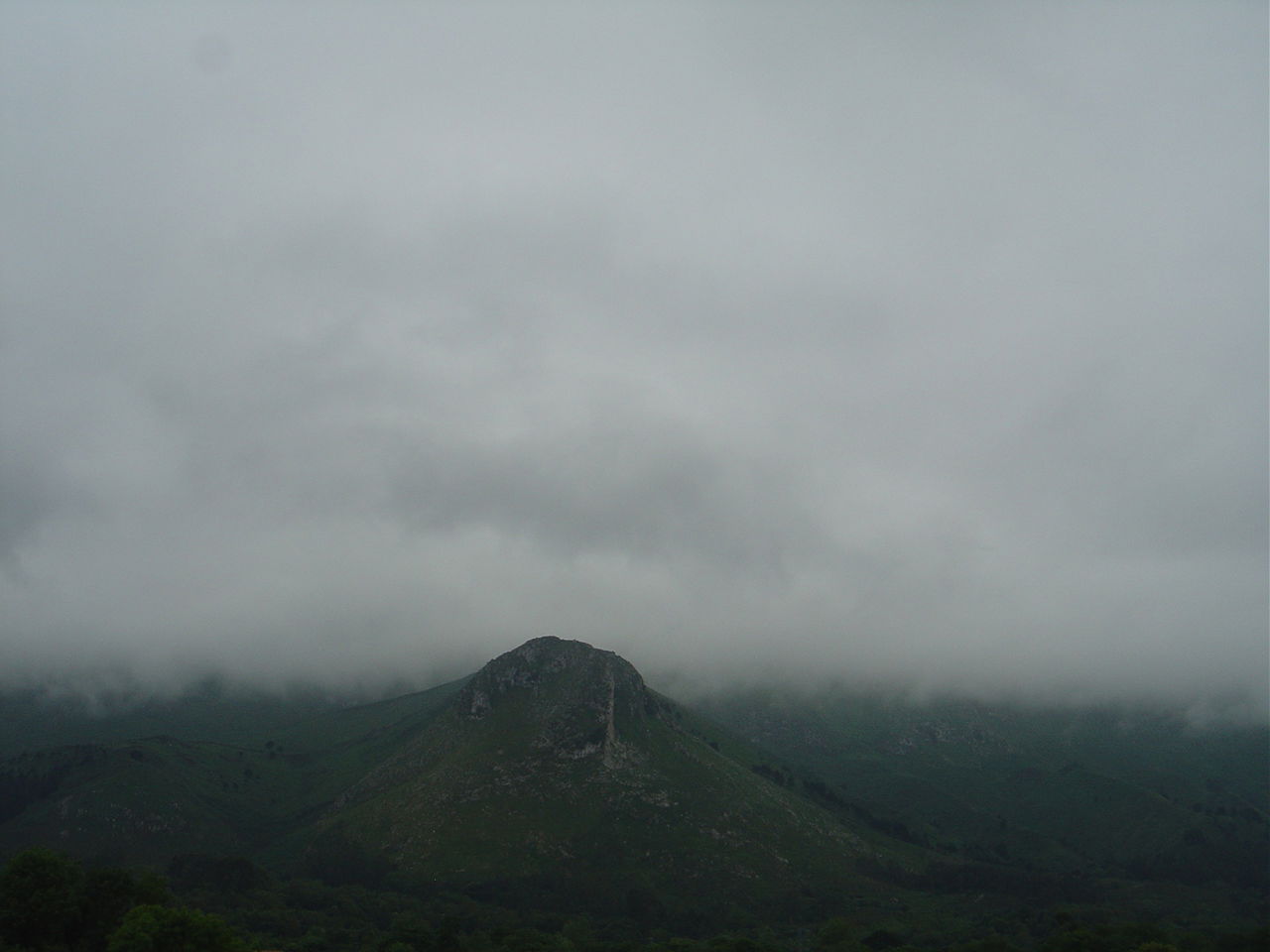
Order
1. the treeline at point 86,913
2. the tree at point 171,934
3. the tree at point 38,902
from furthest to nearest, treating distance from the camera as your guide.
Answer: the tree at point 38,902
the treeline at point 86,913
the tree at point 171,934

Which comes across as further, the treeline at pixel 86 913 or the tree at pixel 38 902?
the tree at pixel 38 902

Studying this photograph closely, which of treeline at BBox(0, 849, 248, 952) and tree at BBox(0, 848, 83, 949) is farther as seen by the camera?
tree at BBox(0, 848, 83, 949)

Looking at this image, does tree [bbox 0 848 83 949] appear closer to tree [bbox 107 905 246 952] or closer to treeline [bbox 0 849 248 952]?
treeline [bbox 0 849 248 952]

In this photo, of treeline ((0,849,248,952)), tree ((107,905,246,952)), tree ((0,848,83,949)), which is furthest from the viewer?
tree ((0,848,83,949))

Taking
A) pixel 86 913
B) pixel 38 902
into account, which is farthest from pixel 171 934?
pixel 86 913

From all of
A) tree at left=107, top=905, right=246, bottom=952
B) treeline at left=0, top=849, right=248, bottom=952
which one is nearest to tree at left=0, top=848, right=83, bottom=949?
treeline at left=0, top=849, right=248, bottom=952

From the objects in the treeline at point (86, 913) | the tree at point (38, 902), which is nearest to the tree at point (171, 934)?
the treeline at point (86, 913)

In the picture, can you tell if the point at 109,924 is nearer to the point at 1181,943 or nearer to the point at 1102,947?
the point at 1102,947

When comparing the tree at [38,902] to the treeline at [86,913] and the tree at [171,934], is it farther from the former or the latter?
the tree at [171,934]

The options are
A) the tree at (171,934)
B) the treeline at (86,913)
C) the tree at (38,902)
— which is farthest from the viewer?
the tree at (38,902)

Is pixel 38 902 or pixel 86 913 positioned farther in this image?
pixel 86 913

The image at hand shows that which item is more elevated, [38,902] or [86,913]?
[38,902]

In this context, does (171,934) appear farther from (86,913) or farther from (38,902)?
(86,913)

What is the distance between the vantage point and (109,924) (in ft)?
499
